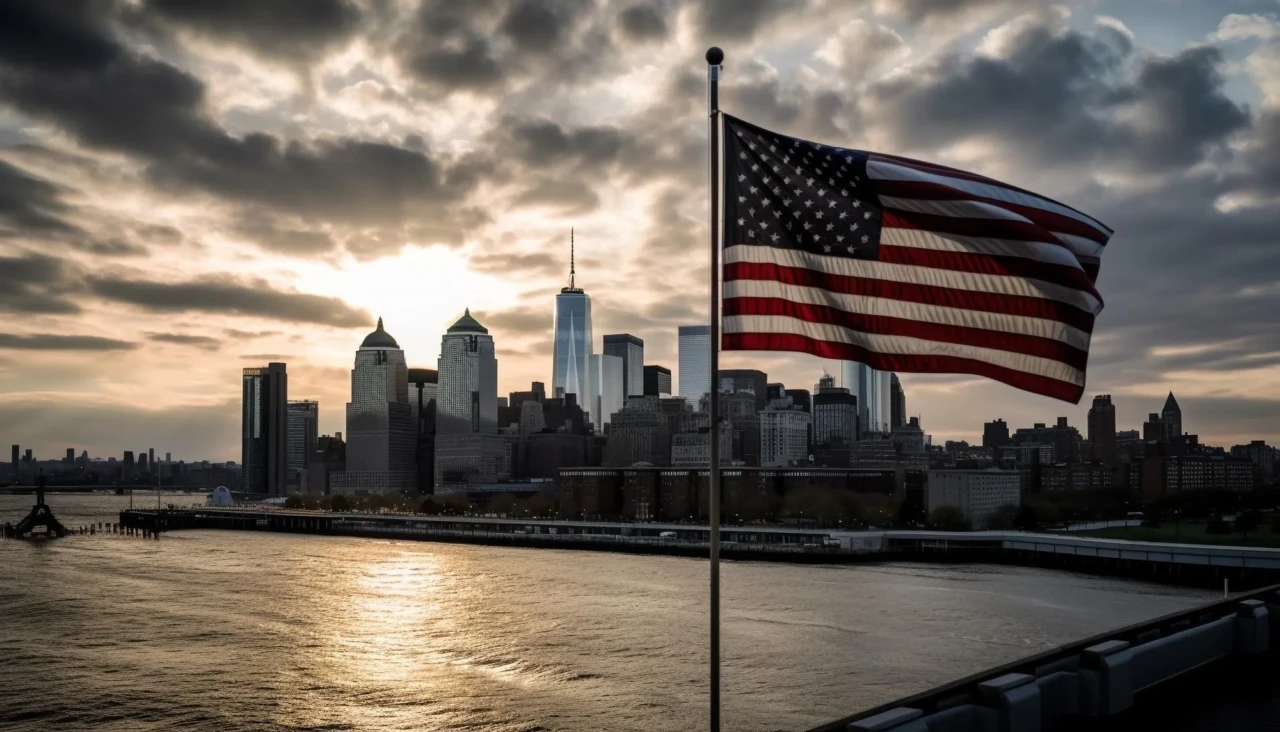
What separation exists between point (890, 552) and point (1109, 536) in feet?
91.0

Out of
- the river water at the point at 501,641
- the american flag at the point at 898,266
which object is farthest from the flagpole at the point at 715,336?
the river water at the point at 501,641

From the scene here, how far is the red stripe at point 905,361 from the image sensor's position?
33.2 ft

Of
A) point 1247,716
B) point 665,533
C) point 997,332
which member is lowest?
point 665,533

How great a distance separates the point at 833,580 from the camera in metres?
80.1

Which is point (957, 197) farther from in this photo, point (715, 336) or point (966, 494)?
point (966, 494)

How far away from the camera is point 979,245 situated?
34.6ft

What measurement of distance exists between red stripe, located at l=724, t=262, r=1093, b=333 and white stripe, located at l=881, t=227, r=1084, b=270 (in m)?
0.42

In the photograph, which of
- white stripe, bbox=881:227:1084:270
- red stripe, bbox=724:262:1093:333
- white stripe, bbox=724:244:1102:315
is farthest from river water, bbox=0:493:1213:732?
white stripe, bbox=881:227:1084:270

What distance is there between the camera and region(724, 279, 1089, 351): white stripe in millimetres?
10422

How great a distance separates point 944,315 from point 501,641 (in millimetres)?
40554

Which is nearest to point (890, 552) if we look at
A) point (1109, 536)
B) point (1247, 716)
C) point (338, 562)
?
point (1109, 536)

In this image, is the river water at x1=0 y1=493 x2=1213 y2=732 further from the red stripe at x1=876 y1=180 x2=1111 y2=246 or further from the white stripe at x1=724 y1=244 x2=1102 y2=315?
the red stripe at x1=876 y1=180 x2=1111 y2=246

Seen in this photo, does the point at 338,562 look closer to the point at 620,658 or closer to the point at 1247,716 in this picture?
the point at 620,658

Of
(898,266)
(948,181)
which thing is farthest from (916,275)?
(948,181)
